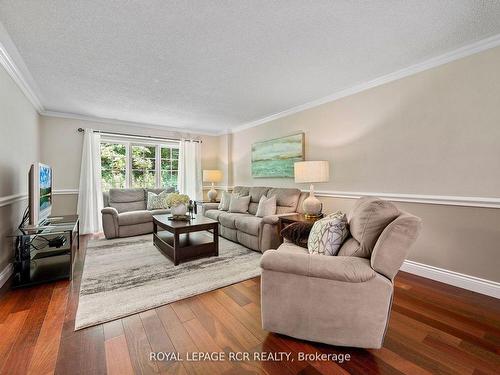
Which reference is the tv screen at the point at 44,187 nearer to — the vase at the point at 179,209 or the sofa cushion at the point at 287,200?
the vase at the point at 179,209

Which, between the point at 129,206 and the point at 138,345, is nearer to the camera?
the point at 138,345

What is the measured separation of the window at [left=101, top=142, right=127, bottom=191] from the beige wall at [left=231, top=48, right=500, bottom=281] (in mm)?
4367

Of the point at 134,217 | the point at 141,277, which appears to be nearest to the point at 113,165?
the point at 134,217

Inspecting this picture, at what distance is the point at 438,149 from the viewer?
244 centimetres

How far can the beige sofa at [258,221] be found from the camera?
3242 millimetres

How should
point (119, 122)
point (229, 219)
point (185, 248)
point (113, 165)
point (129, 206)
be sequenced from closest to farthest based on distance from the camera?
point (185, 248)
point (229, 219)
point (129, 206)
point (119, 122)
point (113, 165)

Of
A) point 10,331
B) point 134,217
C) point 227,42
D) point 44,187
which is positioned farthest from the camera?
point 134,217

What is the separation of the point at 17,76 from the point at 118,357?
10.7 ft

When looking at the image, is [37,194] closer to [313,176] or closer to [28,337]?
[28,337]

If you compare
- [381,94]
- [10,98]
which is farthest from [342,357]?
[10,98]

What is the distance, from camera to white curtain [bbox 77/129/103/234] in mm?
4371

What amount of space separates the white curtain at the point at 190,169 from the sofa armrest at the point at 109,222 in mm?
1757

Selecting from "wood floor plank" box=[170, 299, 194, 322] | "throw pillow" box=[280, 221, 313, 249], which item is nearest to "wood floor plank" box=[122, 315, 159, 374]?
"wood floor plank" box=[170, 299, 194, 322]

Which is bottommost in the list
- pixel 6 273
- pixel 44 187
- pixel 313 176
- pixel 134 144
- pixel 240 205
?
pixel 6 273
